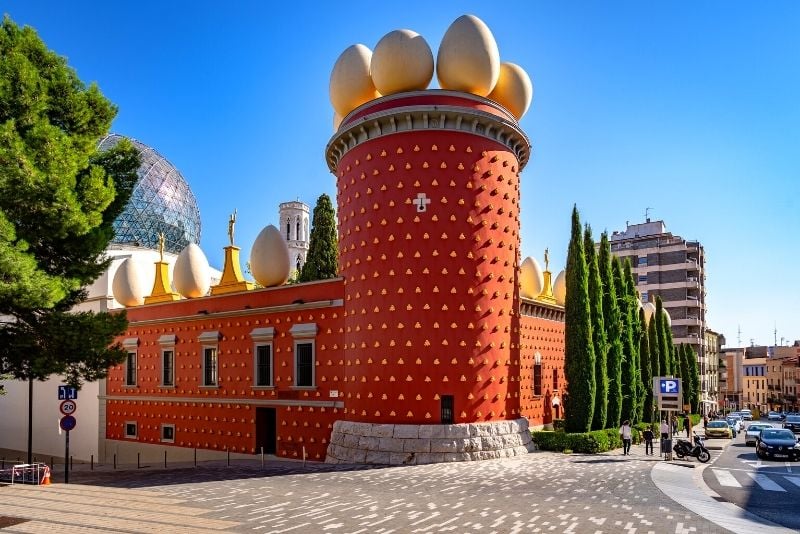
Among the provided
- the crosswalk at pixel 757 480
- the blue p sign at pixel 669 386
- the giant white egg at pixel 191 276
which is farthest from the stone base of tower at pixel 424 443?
the giant white egg at pixel 191 276

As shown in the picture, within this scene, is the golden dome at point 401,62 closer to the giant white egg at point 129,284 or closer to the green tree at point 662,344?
the giant white egg at point 129,284

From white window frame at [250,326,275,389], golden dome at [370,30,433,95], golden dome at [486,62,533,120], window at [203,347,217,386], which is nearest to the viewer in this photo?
golden dome at [370,30,433,95]

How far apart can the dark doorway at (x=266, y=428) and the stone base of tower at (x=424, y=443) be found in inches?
223

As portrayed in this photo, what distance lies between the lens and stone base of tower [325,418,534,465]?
71.1 feet

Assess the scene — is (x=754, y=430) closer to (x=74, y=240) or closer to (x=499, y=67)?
(x=499, y=67)

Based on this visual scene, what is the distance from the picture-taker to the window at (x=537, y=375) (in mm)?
31048

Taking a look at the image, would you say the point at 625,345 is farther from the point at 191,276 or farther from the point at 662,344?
the point at 191,276

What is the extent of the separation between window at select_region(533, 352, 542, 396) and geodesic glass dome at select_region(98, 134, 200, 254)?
1312 inches

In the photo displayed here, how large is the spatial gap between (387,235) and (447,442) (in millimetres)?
7949

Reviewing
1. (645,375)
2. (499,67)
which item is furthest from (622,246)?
(499,67)

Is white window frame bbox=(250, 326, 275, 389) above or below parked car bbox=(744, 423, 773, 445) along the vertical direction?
above

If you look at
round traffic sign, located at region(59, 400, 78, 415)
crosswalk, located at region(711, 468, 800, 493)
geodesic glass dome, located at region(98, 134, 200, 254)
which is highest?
geodesic glass dome, located at region(98, 134, 200, 254)

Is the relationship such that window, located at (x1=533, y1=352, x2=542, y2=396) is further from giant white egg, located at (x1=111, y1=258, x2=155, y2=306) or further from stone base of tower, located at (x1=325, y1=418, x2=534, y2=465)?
giant white egg, located at (x1=111, y1=258, x2=155, y2=306)

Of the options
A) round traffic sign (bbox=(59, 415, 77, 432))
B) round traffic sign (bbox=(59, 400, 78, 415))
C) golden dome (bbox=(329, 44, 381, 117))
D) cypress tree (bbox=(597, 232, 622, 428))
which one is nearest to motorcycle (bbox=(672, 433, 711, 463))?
cypress tree (bbox=(597, 232, 622, 428))
